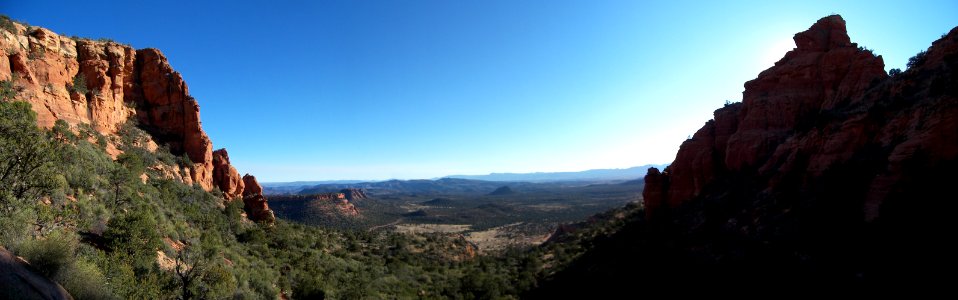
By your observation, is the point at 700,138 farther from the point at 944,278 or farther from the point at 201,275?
the point at 201,275

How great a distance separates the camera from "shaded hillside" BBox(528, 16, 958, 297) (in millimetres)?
15320

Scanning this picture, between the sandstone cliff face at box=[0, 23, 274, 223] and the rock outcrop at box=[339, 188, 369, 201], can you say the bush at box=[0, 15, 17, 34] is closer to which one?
the sandstone cliff face at box=[0, 23, 274, 223]

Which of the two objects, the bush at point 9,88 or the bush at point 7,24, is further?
the bush at point 7,24

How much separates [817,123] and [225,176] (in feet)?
151

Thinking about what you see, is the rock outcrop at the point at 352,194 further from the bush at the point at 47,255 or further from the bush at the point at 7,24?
the bush at the point at 47,255

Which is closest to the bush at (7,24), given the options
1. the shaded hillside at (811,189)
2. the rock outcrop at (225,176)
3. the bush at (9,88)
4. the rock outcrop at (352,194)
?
the bush at (9,88)

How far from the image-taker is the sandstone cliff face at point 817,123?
676 inches

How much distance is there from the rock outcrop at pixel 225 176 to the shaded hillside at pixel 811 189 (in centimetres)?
2915

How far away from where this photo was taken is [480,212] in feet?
467

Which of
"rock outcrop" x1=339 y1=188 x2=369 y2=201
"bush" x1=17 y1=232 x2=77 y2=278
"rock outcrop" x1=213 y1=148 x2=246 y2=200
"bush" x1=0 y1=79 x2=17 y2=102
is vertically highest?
"bush" x1=0 y1=79 x2=17 y2=102

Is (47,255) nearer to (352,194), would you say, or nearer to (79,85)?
(79,85)

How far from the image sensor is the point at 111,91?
3002 cm

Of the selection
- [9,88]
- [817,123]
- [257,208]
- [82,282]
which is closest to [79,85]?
[9,88]

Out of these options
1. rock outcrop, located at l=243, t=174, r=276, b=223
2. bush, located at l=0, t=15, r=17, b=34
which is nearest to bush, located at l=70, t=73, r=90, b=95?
Answer: bush, located at l=0, t=15, r=17, b=34
